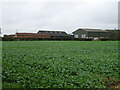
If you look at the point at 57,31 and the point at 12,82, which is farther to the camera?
the point at 57,31

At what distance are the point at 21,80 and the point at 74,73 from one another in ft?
6.27

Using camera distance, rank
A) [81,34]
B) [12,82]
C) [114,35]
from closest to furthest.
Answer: [12,82], [114,35], [81,34]

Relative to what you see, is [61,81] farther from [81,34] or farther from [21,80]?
[81,34]

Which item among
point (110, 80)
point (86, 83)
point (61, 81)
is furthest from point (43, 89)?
point (110, 80)

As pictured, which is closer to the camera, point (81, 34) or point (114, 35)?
point (114, 35)

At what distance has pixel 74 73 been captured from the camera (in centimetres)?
596

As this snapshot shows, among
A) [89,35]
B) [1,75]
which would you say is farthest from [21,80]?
[89,35]

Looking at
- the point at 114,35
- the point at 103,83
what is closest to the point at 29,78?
the point at 103,83

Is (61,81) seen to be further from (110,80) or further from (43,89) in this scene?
(110,80)

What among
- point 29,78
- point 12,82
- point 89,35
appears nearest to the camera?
point 12,82

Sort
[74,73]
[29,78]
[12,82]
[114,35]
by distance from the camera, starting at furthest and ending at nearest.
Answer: [114,35] → [74,73] → [29,78] → [12,82]

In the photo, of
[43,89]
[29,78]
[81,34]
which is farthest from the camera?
[81,34]

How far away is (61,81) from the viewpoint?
189 inches

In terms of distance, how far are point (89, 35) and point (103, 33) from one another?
240 inches
